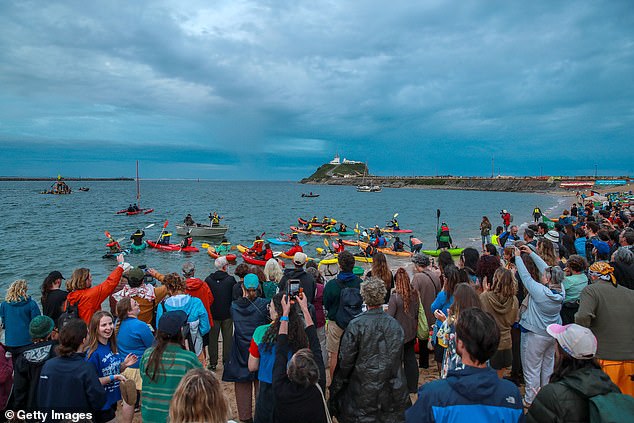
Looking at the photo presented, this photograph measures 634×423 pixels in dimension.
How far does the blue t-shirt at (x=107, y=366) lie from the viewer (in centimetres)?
405

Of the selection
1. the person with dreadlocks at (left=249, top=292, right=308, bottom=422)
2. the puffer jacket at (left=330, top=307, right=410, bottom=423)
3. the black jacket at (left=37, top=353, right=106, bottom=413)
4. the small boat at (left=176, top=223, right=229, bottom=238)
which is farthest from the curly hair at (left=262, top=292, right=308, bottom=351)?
the small boat at (left=176, top=223, right=229, bottom=238)

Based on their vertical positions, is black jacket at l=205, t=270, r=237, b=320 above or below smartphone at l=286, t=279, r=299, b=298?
below

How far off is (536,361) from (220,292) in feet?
16.8

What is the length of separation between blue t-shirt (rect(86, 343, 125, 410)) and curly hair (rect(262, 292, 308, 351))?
1807 mm

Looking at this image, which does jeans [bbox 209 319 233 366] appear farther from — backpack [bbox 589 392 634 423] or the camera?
backpack [bbox 589 392 634 423]

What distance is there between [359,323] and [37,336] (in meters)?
3.38

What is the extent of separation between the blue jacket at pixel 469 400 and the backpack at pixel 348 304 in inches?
97.1

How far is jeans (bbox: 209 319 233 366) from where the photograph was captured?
6.93 metres

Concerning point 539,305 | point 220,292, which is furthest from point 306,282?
point 539,305

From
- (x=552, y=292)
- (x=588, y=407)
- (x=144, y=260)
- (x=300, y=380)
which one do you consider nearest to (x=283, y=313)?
(x=300, y=380)

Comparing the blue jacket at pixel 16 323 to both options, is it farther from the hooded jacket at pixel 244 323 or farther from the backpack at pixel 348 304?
the backpack at pixel 348 304

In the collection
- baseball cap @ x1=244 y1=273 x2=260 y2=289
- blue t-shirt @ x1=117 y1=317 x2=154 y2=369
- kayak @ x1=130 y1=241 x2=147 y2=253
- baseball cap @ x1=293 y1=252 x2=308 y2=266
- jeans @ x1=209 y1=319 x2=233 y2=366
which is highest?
baseball cap @ x1=293 y1=252 x2=308 y2=266

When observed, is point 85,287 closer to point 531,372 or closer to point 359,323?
point 359,323

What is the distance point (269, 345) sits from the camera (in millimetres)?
3789
